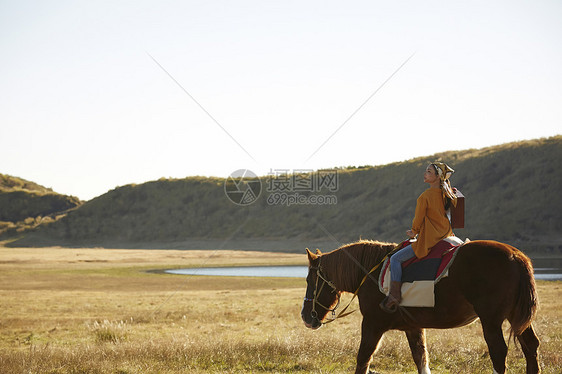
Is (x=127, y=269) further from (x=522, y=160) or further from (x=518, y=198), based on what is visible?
(x=522, y=160)

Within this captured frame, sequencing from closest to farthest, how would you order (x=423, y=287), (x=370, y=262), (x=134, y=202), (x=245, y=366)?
(x=423, y=287) → (x=370, y=262) → (x=245, y=366) → (x=134, y=202)

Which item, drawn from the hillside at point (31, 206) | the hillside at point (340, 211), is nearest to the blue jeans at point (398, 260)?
the hillside at point (340, 211)

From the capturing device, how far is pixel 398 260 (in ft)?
24.2

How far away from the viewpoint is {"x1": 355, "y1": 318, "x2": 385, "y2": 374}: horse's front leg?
291 inches

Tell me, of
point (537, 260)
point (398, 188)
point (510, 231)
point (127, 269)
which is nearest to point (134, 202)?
point (398, 188)

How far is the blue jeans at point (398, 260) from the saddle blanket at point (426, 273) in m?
0.08

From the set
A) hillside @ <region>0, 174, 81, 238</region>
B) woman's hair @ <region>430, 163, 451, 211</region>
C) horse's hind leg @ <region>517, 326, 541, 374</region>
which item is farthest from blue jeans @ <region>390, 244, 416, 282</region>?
hillside @ <region>0, 174, 81, 238</region>

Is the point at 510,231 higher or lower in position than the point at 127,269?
higher

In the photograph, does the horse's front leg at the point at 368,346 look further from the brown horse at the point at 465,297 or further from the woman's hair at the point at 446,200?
the woman's hair at the point at 446,200

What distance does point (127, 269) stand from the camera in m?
44.8

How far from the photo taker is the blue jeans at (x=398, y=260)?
7289 millimetres

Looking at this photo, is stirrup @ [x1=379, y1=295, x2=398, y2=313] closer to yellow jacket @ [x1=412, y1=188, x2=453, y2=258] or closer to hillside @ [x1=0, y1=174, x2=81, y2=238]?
yellow jacket @ [x1=412, y1=188, x2=453, y2=258]

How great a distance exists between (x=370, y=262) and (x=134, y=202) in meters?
108

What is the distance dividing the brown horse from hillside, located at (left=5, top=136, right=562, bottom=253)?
4943cm
